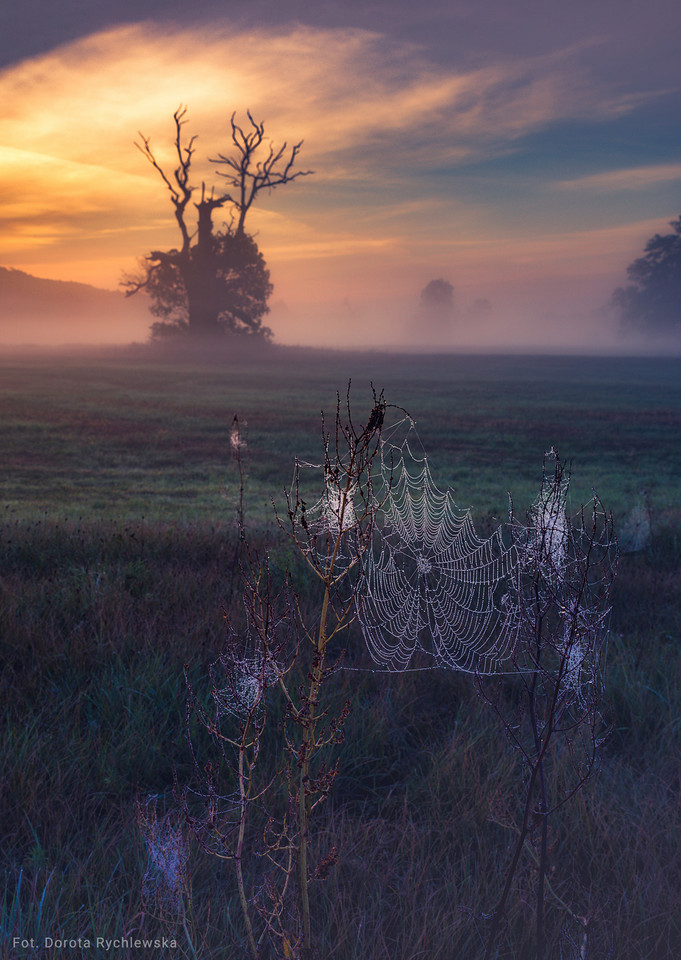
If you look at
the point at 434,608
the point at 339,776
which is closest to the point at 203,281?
the point at 434,608

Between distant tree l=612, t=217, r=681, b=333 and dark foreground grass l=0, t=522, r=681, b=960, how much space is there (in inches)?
4852

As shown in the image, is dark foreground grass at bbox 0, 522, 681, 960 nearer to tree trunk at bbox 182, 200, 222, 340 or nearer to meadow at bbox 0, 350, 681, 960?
meadow at bbox 0, 350, 681, 960

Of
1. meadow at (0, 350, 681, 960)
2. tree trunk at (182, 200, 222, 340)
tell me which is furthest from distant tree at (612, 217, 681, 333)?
meadow at (0, 350, 681, 960)

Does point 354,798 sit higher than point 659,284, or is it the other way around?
point 659,284

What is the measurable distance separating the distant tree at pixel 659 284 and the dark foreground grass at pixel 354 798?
123 m

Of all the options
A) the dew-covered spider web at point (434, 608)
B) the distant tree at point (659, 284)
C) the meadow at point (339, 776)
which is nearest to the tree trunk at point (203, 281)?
the meadow at point (339, 776)

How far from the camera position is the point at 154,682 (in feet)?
13.3

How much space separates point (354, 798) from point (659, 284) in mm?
131831

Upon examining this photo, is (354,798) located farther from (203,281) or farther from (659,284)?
(659,284)

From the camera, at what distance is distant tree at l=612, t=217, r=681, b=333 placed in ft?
367

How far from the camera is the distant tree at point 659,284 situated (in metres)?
112

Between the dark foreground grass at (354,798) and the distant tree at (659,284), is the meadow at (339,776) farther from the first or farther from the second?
the distant tree at (659,284)

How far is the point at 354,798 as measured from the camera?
356 centimetres

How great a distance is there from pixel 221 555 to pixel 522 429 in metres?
20.1
